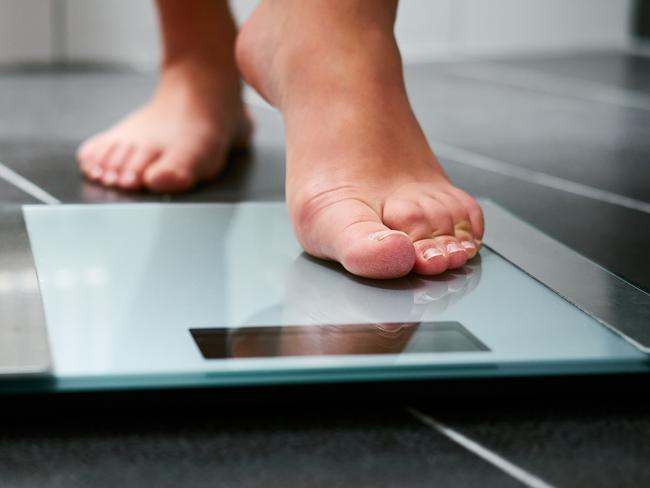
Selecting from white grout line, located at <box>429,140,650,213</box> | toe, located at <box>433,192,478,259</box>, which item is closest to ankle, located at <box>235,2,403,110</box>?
toe, located at <box>433,192,478,259</box>

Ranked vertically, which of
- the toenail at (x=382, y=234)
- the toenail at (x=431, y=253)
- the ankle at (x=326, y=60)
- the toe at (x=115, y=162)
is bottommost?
the toe at (x=115, y=162)

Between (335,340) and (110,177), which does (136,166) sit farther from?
(335,340)

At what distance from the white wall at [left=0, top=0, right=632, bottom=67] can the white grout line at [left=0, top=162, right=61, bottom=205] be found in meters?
1.22

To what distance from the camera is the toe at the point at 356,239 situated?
806 millimetres

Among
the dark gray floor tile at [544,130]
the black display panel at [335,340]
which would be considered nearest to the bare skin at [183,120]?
the dark gray floor tile at [544,130]

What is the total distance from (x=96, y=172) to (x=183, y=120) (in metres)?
0.13

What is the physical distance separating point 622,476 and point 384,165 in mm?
401

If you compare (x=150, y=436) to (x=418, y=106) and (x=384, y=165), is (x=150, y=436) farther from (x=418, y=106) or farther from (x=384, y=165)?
(x=418, y=106)

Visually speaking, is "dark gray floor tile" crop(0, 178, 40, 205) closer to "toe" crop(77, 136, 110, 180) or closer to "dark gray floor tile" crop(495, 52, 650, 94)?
"toe" crop(77, 136, 110, 180)

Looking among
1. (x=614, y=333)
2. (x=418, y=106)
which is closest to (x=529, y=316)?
(x=614, y=333)

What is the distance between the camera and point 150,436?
0.61m

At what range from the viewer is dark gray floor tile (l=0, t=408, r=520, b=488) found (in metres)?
0.56

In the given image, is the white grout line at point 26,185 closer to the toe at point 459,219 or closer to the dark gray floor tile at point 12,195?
the dark gray floor tile at point 12,195

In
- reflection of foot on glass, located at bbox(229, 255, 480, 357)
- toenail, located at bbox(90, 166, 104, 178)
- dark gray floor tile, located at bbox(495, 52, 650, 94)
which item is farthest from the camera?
dark gray floor tile, located at bbox(495, 52, 650, 94)
